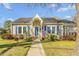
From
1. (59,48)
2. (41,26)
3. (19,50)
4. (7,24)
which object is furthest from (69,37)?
(7,24)

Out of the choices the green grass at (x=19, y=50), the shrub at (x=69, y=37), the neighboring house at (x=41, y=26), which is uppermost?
the neighboring house at (x=41, y=26)

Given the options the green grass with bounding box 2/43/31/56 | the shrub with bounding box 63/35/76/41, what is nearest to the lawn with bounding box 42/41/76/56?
the shrub with bounding box 63/35/76/41

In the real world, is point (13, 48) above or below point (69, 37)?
below

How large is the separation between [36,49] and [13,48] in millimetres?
217

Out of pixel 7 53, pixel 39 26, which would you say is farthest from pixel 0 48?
pixel 39 26

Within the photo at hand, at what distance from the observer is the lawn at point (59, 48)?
1958 millimetres

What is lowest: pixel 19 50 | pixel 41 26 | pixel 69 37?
pixel 19 50

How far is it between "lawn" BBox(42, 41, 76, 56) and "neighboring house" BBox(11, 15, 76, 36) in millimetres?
95

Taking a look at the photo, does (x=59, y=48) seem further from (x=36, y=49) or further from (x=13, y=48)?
(x=13, y=48)

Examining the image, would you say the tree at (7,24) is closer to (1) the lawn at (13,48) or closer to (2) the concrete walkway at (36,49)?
(1) the lawn at (13,48)

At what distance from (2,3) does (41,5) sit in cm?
37

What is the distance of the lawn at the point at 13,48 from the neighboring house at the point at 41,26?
10cm

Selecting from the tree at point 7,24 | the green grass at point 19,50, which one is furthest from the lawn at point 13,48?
the tree at point 7,24

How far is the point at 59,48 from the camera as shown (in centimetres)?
197
